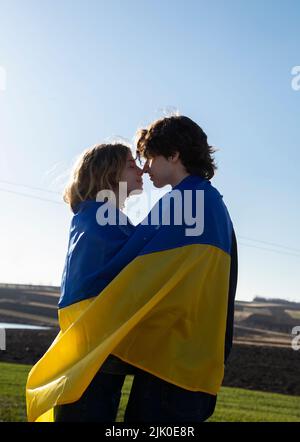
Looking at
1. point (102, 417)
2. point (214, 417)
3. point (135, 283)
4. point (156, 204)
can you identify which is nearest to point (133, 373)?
point (102, 417)

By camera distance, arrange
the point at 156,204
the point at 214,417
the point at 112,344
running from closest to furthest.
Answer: the point at 112,344 → the point at 156,204 → the point at 214,417

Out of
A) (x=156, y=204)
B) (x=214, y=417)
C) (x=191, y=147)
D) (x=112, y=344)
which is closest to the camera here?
(x=112, y=344)

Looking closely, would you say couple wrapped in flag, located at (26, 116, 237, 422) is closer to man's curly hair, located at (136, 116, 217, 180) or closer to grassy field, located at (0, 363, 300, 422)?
man's curly hair, located at (136, 116, 217, 180)

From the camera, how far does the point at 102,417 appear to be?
2691 millimetres

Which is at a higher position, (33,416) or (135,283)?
(135,283)

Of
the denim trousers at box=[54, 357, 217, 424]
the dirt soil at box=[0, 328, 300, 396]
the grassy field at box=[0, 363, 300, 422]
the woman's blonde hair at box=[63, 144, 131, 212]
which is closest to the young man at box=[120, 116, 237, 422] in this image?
the denim trousers at box=[54, 357, 217, 424]

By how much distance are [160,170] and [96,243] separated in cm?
47

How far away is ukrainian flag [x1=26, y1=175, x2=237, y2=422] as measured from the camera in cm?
266

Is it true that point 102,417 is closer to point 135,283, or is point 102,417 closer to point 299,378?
point 135,283

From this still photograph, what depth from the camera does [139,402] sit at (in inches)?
107

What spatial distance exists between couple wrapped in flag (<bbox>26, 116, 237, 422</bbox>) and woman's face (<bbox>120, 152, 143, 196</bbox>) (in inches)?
8.2

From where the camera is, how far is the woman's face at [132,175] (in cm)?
311

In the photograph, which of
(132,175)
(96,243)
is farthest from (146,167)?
(96,243)
